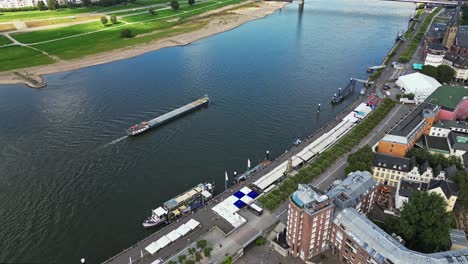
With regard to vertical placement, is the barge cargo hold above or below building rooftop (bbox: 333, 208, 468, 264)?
below

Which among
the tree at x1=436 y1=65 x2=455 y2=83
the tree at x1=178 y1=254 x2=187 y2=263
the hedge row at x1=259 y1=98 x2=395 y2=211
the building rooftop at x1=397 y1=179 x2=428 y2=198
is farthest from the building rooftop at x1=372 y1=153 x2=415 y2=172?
the tree at x1=436 y1=65 x2=455 y2=83

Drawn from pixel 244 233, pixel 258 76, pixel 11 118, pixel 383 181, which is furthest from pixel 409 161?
pixel 11 118

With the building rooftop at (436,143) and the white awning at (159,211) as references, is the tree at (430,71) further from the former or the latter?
the white awning at (159,211)

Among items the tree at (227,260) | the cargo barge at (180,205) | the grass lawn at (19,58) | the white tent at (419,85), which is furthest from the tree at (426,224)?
the grass lawn at (19,58)

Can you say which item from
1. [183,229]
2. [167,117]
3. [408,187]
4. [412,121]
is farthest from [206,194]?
[412,121]

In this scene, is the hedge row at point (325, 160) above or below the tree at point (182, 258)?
above

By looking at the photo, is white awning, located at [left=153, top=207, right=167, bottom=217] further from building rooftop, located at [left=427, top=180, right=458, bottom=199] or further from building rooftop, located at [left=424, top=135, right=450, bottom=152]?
building rooftop, located at [left=424, top=135, right=450, bottom=152]
